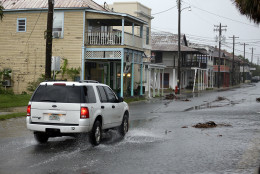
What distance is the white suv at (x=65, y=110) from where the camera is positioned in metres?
11.1

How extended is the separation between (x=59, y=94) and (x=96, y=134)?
4.76 feet

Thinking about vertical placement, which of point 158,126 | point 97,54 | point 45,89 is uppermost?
point 97,54

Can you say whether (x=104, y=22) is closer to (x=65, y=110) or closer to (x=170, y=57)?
(x=65, y=110)

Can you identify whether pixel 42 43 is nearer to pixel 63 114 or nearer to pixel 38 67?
pixel 38 67

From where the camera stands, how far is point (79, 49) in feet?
107

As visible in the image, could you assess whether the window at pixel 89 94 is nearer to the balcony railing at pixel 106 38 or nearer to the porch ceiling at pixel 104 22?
the balcony railing at pixel 106 38

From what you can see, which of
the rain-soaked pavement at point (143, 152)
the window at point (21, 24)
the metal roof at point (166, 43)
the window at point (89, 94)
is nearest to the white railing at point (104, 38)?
the window at point (21, 24)

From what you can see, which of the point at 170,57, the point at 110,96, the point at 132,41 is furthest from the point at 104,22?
the point at 170,57

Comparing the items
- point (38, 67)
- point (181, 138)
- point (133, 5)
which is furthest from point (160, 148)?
point (133, 5)

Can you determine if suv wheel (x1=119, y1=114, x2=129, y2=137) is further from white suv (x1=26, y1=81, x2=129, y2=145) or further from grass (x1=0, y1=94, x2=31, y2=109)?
grass (x1=0, y1=94, x2=31, y2=109)

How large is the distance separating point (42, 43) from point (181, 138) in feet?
73.6

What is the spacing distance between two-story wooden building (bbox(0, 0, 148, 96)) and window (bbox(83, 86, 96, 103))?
774 inches

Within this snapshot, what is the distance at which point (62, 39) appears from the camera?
33000mm

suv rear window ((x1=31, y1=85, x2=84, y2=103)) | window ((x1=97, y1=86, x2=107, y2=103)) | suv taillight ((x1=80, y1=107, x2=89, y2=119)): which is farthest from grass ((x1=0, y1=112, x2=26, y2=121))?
suv taillight ((x1=80, y1=107, x2=89, y2=119))
